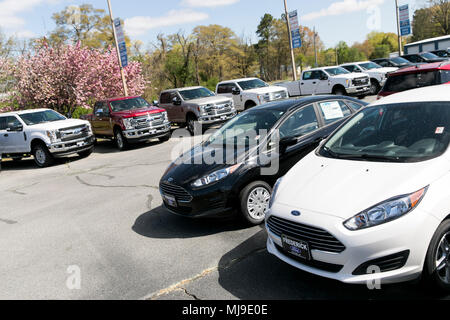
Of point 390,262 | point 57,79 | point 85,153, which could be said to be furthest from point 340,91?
point 390,262

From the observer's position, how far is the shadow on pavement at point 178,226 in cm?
536

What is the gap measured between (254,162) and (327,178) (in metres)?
1.72

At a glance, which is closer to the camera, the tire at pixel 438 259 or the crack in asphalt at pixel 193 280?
the tire at pixel 438 259

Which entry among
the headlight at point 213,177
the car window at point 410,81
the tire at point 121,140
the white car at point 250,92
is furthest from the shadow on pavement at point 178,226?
the white car at point 250,92

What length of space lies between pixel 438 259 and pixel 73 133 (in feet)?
40.3

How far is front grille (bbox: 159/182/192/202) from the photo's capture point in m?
5.21

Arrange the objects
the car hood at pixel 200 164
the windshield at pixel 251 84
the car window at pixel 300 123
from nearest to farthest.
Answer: the car hood at pixel 200 164 < the car window at pixel 300 123 < the windshield at pixel 251 84

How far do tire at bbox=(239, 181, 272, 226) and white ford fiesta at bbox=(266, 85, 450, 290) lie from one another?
3.77ft

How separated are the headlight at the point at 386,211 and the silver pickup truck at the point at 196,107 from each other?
12.5m

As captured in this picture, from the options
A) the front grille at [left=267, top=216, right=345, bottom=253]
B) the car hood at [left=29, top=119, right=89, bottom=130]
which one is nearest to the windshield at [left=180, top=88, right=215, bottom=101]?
the car hood at [left=29, top=119, right=89, bottom=130]

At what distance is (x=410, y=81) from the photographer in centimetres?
884

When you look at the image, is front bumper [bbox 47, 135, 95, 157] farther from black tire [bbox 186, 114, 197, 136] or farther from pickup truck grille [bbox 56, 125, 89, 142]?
black tire [bbox 186, 114, 197, 136]

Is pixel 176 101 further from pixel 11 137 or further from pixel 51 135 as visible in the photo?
A: pixel 11 137

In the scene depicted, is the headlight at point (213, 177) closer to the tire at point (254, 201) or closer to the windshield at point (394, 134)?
the tire at point (254, 201)
